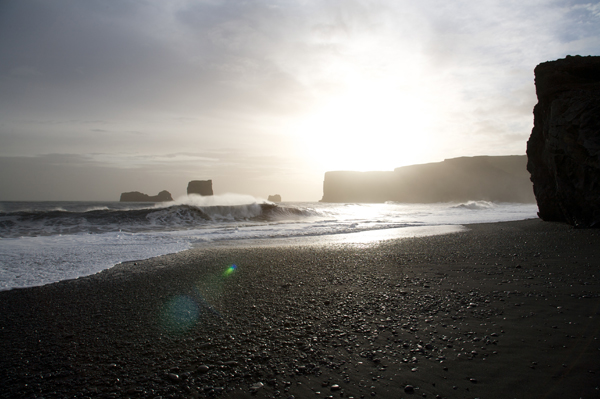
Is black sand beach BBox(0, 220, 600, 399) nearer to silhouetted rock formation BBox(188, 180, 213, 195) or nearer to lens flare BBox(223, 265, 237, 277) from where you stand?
lens flare BBox(223, 265, 237, 277)

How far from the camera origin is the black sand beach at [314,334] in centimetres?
243

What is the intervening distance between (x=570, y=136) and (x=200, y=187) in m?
79.0

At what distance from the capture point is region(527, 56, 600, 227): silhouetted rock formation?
993 cm

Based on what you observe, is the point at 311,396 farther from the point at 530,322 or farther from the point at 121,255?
the point at 121,255

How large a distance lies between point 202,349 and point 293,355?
3.07 ft

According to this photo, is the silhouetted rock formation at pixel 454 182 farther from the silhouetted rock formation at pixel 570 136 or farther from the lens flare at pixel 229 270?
the lens flare at pixel 229 270

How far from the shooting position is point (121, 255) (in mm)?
8438

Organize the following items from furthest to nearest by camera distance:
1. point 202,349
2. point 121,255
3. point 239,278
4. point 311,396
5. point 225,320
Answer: point 121,255, point 239,278, point 225,320, point 202,349, point 311,396

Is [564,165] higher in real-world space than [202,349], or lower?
higher

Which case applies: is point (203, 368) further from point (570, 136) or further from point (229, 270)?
point (570, 136)

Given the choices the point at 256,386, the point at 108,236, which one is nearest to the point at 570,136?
the point at 256,386

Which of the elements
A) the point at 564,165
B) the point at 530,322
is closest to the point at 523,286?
the point at 530,322

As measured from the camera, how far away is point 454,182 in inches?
3474

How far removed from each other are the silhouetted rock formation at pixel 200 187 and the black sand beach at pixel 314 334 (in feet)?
245
